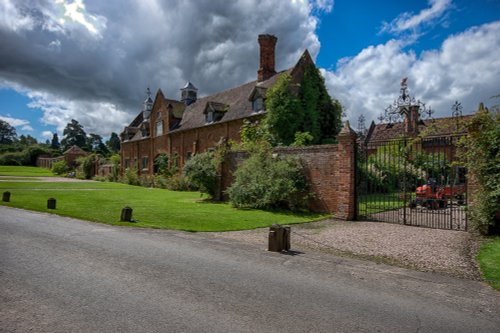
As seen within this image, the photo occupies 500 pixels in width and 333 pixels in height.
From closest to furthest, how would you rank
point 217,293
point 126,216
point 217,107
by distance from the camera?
1. point 217,293
2. point 126,216
3. point 217,107

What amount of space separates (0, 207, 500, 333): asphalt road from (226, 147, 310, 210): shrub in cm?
667

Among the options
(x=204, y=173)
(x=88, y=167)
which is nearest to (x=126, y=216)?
(x=204, y=173)

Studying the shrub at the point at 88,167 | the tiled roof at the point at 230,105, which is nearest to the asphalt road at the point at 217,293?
the tiled roof at the point at 230,105

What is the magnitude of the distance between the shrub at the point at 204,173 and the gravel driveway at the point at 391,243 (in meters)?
8.42

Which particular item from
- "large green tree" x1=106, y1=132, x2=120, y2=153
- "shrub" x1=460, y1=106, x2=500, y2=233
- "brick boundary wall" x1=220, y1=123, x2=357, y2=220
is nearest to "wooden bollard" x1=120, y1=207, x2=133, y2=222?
"brick boundary wall" x1=220, y1=123, x2=357, y2=220

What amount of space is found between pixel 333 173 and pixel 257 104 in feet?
44.4

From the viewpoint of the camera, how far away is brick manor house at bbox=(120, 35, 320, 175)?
26469mm

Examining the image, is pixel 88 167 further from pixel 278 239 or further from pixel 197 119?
pixel 278 239

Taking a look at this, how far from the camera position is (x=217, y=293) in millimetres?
4652

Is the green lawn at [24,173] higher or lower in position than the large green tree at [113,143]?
lower

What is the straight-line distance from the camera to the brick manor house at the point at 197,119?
26.5 m

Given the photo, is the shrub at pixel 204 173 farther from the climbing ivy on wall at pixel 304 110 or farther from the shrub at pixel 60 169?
the shrub at pixel 60 169

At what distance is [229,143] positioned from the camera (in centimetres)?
1898

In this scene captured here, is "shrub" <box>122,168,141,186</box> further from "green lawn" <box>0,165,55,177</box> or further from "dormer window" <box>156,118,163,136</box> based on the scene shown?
"green lawn" <box>0,165,55,177</box>
